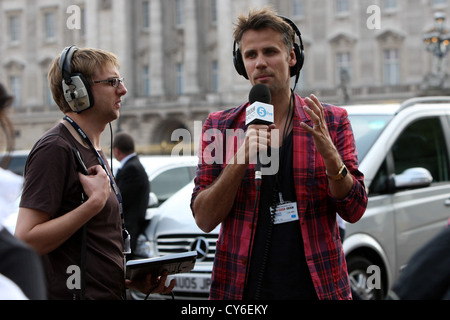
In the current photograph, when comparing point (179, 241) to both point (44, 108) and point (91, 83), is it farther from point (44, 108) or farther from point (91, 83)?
point (44, 108)

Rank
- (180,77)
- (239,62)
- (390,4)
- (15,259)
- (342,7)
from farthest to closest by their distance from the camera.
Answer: (180,77) → (342,7) → (390,4) → (239,62) → (15,259)

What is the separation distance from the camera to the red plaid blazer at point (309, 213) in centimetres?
264

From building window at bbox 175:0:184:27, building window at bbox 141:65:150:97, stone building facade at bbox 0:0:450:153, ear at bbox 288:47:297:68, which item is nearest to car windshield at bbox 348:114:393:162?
ear at bbox 288:47:297:68

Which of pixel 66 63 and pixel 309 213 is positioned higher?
pixel 66 63

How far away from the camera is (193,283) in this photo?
595 cm

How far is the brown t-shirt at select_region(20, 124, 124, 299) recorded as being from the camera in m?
2.59

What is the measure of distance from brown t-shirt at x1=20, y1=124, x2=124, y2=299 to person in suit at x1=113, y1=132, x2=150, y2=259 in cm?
389

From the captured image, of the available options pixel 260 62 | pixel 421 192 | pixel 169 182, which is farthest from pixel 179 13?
pixel 260 62

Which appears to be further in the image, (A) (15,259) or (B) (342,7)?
(B) (342,7)

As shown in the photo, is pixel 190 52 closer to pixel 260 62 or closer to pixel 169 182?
pixel 169 182

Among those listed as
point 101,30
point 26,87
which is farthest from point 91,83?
point 26,87

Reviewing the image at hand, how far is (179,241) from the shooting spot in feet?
21.0

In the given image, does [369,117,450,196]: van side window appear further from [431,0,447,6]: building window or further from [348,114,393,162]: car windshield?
[431,0,447,6]: building window

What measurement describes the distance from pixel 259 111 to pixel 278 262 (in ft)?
2.19
